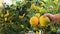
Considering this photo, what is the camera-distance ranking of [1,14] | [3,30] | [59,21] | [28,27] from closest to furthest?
[59,21] < [28,27] < [3,30] < [1,14]

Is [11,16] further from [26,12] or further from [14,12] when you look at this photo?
[26,12]

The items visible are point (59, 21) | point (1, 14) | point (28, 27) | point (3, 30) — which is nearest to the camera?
point (59, 21)

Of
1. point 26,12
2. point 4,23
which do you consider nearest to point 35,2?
point 26,12

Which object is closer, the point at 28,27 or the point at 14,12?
the point at 28,27

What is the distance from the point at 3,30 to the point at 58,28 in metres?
0.70

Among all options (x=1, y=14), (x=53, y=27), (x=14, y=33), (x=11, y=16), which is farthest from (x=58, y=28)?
(x=1, y=14)

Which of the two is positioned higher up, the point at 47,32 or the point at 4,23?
the point at 47,32

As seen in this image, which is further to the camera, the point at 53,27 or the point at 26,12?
the point at 26,12

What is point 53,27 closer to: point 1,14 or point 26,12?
point 26,12

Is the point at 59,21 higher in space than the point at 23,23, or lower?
higher

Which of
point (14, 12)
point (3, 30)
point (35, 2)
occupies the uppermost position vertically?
point (35, 2)

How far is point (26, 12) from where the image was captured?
1.07 meters

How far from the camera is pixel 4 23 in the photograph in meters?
1.18

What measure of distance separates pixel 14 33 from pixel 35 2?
259 mm
